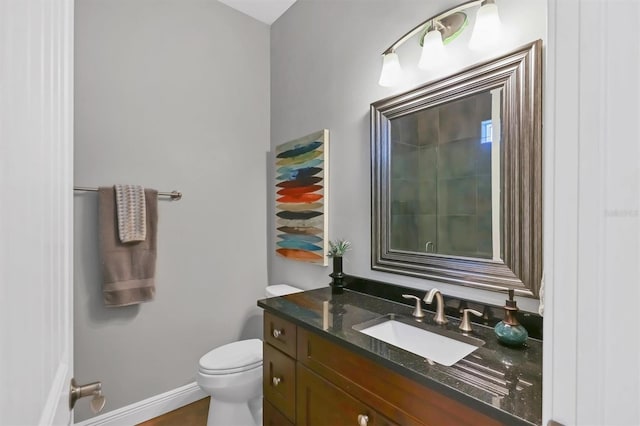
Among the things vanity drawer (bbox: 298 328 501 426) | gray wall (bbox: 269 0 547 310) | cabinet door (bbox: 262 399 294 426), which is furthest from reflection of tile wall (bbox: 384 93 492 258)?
cabinet door (bbox: 262 399 294 426)

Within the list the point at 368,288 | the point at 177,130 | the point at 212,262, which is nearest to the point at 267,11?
the point at 177,130

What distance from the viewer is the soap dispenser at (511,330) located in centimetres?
100

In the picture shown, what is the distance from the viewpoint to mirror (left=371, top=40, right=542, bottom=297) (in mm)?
1099

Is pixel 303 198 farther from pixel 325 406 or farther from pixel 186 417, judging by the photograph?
pixel 186 417

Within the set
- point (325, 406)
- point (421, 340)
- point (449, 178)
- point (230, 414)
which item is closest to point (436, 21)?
point (449, 178)

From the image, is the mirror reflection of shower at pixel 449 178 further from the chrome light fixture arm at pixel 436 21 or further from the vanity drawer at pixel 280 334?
the vanity drawer at pixel 280 334

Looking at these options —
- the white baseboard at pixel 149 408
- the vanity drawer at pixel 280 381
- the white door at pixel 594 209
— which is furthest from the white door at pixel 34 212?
the white baseboard at pixel 149 408

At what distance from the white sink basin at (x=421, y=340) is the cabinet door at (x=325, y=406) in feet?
0.81

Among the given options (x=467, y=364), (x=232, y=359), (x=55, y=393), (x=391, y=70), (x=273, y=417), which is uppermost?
(x=391, y=70)

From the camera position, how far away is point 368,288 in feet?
5.50

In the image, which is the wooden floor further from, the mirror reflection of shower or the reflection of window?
the reflection of window

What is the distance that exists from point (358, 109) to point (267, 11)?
1.29 meters

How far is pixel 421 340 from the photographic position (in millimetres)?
1243

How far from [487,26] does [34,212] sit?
4.82 feet
